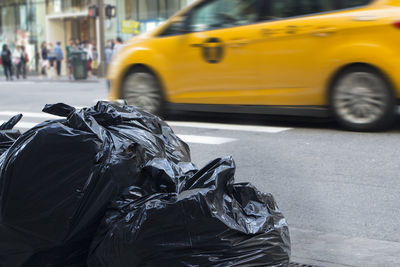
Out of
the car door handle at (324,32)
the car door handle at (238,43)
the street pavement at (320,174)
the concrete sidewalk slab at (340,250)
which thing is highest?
the car door handle at (324,32)

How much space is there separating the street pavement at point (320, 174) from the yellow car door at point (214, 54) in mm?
445

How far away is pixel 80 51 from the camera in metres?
23.9

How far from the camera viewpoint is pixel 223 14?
7453 mm

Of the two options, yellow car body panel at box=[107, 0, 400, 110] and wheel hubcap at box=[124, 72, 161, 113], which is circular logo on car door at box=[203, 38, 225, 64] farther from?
wheel hubcap at box=[124, 72, 161, 113]

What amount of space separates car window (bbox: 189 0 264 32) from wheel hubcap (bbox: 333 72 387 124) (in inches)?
52.5

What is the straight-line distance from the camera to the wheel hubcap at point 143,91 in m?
8.12

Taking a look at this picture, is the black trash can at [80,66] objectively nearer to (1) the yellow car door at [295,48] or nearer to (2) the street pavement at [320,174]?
(2) the street pavement at [320,174]

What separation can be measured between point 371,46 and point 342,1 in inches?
26.0

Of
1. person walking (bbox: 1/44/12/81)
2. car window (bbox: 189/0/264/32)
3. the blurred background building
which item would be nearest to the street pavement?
car window (bbox: 189/0/264/32)

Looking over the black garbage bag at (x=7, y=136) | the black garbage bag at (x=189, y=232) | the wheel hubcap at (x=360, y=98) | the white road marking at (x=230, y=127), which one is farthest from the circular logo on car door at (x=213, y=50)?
the black garbage bag at (x=189, y=232)

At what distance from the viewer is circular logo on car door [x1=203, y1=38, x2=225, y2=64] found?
732 cm

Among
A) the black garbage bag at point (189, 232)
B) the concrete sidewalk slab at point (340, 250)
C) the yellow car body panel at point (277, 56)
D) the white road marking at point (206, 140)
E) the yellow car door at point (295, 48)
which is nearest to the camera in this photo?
the black garbage bag at point (189, 232)

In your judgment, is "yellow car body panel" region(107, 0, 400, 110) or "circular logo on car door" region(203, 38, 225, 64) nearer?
"yellow car body panel" region(107, 0, 400, 110)

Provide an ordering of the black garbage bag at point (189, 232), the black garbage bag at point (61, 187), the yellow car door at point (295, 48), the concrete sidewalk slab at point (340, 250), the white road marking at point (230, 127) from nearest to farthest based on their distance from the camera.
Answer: the black garbage bag at point (189, 232) → the black garbage bag at point (61, 187) → the concrete sidewalk slab at point (340, 250) → the yellow car door at point (295, 48) → the white road marking at point (230, 127)
